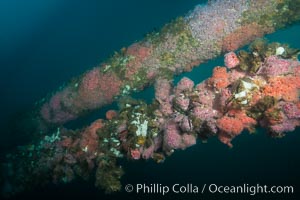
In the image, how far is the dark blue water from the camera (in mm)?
16922

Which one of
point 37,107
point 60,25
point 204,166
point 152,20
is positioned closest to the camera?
point 37,107

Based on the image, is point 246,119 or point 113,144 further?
point 113,144

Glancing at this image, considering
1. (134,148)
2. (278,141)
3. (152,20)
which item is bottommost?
(134,148)

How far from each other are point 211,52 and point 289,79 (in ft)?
9.33

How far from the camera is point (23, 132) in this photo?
11.0m

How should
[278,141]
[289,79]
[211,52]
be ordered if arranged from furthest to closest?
[278,141] < [211,52] < [289,79]

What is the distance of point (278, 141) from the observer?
20.2 m

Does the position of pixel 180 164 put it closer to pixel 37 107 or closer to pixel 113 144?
pixel 37 107

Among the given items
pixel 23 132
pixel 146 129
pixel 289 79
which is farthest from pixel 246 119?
pixel 23 132

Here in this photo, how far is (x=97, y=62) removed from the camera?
22.5 meters

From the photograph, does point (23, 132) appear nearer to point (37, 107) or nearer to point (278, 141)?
point (37, 107)

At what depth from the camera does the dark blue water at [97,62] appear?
16922 mm

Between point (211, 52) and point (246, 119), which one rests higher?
point (211, 52)

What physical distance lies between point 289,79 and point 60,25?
3147cm
